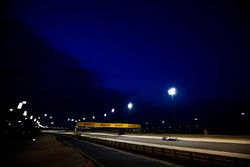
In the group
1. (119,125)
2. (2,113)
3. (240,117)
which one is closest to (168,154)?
(119,125)

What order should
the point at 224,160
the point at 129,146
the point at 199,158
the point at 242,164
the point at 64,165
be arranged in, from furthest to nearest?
the point at 129,146 < the point at 64,165 < the point at 199,158 < the point at 224,160 < the point at 242,164

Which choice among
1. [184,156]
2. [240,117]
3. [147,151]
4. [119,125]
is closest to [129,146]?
[147,151]

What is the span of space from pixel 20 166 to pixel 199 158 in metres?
15.7

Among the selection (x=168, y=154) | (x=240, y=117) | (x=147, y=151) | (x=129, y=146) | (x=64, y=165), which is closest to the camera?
(x=64, y=165)

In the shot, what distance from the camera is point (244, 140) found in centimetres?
2462

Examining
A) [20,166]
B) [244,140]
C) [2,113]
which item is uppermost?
[2,113]

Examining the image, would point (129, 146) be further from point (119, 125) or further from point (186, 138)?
point (119, 125)

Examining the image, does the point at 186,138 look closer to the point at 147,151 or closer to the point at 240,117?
the point at 147,151

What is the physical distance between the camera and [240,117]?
197 meters

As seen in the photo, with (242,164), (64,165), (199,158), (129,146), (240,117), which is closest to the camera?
(242,164)

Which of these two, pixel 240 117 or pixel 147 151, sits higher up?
pixel 240 117

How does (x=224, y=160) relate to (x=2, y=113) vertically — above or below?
below

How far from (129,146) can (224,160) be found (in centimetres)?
1948

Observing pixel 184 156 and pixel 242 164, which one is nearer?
pixel 242 164
